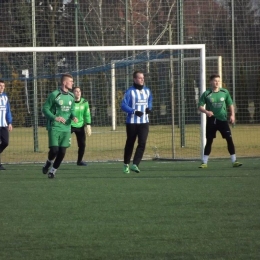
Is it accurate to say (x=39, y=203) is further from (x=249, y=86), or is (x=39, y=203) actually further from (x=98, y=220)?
(x=249, y=86)

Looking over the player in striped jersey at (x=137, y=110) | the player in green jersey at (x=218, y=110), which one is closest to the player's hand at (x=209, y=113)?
the player in green jersey at (x=218, y=110)

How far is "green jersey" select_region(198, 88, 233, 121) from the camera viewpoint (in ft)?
55.7

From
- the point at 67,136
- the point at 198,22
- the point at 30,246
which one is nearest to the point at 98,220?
the point at 30,246

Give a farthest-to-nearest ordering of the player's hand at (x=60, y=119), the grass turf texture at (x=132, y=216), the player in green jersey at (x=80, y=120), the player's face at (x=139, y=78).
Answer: the player in green jersey at (x=80, y=120) < the player's face at (x=139, y=78) < the player's hand at (x=60, y=119) < the grass turf texture at (x=132, y=216)

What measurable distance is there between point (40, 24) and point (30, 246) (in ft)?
57.4

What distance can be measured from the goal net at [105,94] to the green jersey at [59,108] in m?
6.89

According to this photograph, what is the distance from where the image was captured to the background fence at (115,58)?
78.2 ft

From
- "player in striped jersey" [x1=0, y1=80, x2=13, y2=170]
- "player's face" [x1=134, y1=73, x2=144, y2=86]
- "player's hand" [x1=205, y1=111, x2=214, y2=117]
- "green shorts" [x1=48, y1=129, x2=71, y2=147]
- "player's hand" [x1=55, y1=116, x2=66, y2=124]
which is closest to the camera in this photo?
"player's hand" [x1=55, y1=116, x2=66, y2=124]

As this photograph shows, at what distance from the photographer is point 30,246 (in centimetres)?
775

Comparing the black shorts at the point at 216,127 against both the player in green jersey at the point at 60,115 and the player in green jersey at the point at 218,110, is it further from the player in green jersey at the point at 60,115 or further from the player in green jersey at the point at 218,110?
the player in green jersey at the point at 60,115

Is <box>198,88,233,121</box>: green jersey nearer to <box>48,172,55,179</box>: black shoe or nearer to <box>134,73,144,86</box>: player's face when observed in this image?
<box>134,73,144,86</box>: player's face

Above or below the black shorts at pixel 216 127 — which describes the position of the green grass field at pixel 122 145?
below

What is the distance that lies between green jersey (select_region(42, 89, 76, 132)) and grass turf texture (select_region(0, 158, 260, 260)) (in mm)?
978

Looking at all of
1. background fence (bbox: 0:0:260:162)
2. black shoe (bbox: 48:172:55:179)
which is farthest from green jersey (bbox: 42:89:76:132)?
background fence (bbox: 0:0:260:162)
